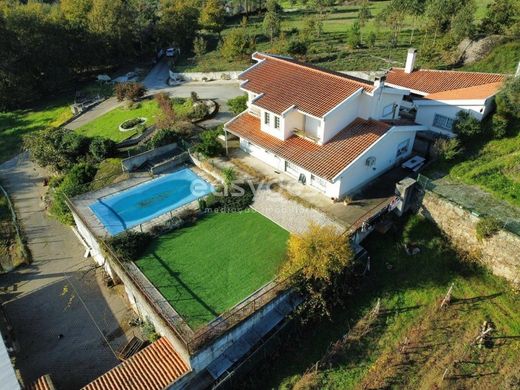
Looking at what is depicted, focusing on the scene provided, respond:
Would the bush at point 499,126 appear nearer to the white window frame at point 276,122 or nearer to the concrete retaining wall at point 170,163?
the white window frame at point 276,122

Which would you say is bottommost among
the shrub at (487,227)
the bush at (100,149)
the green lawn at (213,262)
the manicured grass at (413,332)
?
the manicured grass at (413,332)

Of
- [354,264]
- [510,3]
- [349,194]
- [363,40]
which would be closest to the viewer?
[354,264]

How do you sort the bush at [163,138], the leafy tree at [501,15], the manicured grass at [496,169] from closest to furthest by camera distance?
1. the manicured grass at [496,169]
2. the bush at [163,138]
3. the leafy tree at [501,15]

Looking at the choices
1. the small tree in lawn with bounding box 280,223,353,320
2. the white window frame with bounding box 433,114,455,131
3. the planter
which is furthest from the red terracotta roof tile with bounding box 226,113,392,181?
the planter

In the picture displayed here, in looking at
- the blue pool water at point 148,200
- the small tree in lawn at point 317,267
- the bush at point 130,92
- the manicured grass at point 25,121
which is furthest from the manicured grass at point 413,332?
the manicured grass at point 25,121

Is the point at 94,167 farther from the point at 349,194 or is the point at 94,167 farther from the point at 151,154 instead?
the point at 349,194

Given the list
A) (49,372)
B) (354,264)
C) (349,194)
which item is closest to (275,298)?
(354,264)
